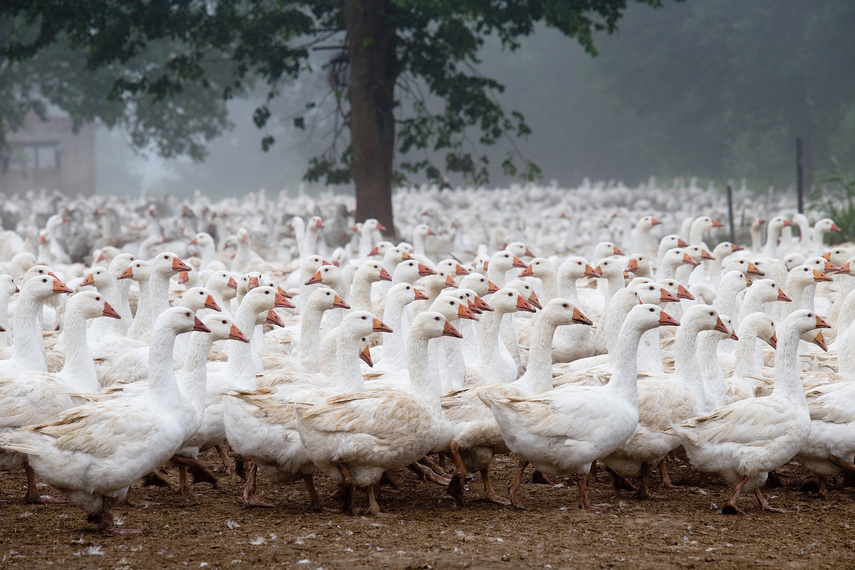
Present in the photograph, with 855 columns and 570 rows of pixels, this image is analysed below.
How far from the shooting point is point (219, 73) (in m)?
34.7

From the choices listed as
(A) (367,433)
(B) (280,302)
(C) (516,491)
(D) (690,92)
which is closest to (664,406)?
(C) (516,491)

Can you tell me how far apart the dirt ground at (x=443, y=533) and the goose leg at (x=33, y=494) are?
0.08 metres

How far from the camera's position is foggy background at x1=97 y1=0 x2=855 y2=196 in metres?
40.9

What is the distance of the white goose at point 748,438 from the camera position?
6016 mm

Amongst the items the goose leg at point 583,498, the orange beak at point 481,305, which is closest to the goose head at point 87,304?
the orange beak at point 481,305

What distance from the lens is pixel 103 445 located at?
550 centimetres

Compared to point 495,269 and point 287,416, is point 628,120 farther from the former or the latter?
point 287,416

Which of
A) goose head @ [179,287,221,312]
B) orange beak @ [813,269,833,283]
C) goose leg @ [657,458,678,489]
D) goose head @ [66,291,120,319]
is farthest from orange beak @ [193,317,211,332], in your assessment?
orange beak @ [813,269,833,283]

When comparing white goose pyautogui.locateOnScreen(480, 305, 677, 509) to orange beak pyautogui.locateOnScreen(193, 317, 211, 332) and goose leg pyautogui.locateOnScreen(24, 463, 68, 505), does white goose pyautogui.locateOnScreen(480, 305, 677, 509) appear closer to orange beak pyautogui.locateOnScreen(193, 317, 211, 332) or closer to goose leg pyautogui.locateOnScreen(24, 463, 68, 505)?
orange beak pyautogui.locateOnScreen(193, 317, 211, 332)

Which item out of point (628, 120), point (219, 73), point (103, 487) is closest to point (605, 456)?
point (103, 487)

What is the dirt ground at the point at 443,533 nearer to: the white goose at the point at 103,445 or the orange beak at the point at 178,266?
the white goose at the point at 103,445

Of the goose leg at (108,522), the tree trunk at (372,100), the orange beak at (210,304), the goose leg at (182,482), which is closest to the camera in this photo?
the goose leg at (108,522)

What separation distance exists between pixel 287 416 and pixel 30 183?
48.1 metres

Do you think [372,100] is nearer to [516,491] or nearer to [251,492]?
[251,492]
